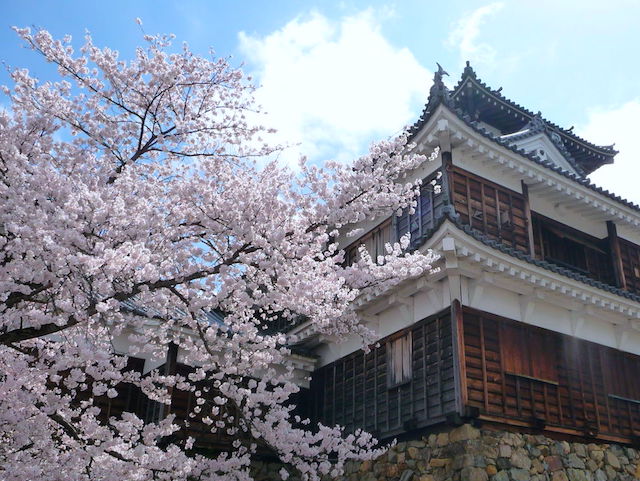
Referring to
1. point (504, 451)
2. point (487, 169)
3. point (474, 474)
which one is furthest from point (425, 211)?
point (474, 474)

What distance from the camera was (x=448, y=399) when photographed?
32.8 feet

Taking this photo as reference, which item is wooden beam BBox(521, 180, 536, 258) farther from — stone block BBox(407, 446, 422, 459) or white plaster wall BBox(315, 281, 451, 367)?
stone block BBox(407, 446, 422, 459)

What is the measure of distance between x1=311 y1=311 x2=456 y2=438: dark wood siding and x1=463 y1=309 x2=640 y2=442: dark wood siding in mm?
489

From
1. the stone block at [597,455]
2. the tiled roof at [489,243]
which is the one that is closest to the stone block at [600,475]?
the stone block at [597,455]

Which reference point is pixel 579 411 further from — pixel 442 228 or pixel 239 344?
pixel 239 344

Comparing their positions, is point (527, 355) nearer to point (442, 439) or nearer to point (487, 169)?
point (442, 439)

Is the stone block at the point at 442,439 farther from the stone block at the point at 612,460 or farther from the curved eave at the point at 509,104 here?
the curved eave at the point at 509,104

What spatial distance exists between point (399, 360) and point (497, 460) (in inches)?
104

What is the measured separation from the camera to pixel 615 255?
14367mm

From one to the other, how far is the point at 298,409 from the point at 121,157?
7.82m

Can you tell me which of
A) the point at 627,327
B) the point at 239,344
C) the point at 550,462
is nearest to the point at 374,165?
the point at 239,344

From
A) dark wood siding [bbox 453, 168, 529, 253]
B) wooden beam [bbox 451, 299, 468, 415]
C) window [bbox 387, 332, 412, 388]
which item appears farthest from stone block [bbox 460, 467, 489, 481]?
dark wood siding [bbox 453, 168, 529, 253]

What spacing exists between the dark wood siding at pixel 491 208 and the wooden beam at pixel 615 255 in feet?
9.98

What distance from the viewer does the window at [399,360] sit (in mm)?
11234
